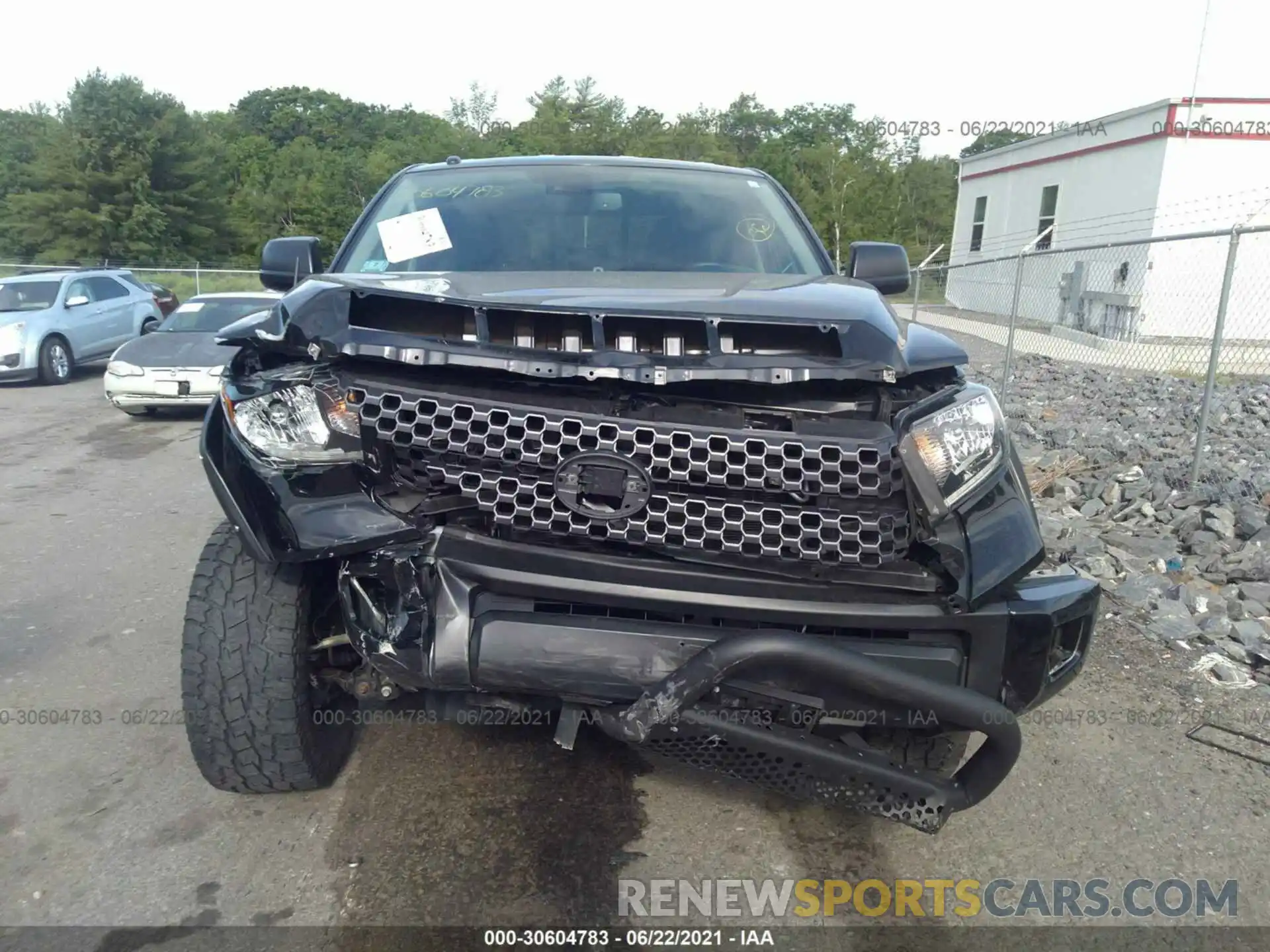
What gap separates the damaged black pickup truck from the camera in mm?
2188

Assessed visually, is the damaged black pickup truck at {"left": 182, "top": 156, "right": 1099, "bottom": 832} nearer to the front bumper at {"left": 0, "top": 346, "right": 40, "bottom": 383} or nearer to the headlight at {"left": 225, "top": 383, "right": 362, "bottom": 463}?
the headlight at {"left": 225, "top": 383, "right": 362, "bottom": 463}

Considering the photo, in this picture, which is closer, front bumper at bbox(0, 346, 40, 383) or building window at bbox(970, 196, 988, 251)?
front bumper at bbox(0, 346, 40, 383)

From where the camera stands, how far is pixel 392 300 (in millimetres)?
2369

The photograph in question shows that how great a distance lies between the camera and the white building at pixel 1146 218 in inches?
545

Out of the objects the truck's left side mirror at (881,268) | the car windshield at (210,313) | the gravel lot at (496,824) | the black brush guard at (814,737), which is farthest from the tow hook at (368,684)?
the car windshield at (210,313)

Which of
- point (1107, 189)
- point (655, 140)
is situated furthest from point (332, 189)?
point (1107, 189)

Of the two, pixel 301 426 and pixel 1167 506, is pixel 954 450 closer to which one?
pixel 301 426

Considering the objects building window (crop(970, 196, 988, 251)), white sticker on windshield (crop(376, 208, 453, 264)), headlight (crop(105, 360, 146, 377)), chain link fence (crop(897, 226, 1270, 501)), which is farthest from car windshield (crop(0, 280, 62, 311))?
building window (crop(970, 196, 988, 251))

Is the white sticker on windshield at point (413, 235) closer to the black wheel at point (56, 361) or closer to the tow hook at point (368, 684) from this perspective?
the tow hook at point (368, 684)

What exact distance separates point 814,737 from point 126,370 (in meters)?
10.1

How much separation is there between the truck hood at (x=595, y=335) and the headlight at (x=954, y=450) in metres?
0.13

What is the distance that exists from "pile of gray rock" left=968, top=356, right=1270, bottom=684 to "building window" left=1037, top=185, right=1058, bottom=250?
1487cm

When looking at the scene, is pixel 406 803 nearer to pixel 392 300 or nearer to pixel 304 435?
pixel 304 435

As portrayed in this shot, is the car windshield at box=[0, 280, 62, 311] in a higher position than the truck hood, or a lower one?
lower
